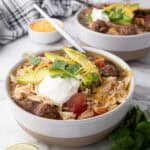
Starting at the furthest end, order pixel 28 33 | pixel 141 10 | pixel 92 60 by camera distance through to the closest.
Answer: pixel 28 33, pixel 141 10, pixel 92 60

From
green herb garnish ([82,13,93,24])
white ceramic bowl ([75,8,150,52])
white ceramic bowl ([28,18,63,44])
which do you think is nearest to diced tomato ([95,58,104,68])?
white ceramic bowl ([75,8,150,52])

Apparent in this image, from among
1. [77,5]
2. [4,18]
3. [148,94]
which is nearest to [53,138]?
[148,94]

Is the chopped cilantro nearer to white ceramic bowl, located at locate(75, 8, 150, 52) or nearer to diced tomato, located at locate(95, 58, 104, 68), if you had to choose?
diced tomato, located at locate(95, 58, 104, 68)

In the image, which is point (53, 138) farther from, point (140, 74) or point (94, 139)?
point (140, 74)

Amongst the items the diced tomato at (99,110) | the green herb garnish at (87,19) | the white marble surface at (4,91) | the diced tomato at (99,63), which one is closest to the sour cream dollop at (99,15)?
the green herb garnish at (87,19)

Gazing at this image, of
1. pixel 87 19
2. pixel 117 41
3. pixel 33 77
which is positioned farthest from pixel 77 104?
pixel 87 19

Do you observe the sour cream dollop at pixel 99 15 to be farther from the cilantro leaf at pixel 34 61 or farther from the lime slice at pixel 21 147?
the lime slice at pixel 21 147

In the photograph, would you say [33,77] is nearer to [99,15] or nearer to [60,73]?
[60,73]
